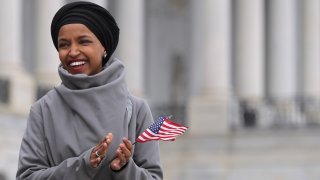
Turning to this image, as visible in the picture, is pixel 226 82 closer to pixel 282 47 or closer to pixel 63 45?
pixel 282 47

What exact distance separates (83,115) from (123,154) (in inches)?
13.3

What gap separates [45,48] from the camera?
140ft

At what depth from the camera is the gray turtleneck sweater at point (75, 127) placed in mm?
5641

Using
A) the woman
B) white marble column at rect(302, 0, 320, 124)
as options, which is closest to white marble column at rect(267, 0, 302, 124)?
white marble column at rect(302, 0, 320, 124)

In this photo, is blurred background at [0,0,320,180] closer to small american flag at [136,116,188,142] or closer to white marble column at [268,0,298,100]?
white marble column at [268,0,298,100]

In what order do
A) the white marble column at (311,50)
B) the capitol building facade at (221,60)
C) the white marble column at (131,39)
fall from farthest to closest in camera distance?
the white marble column at (311,50)
the white marble column at (131,39)
the capitol building facade at (221,60)

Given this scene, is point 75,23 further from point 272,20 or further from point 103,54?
point 272,20

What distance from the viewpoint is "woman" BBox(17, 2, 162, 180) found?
5.64m

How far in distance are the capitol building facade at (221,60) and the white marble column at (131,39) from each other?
44 mm

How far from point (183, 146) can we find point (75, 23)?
1460 inches

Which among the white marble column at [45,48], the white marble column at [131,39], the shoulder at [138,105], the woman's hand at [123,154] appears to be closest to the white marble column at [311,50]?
the white marble column at [131,39]

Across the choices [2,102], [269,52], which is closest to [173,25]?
[269,52]

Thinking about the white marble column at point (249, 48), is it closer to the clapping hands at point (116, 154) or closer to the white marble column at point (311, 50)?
the white marble column at point (311, 50)

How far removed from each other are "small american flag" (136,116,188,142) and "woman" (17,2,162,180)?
119mm
